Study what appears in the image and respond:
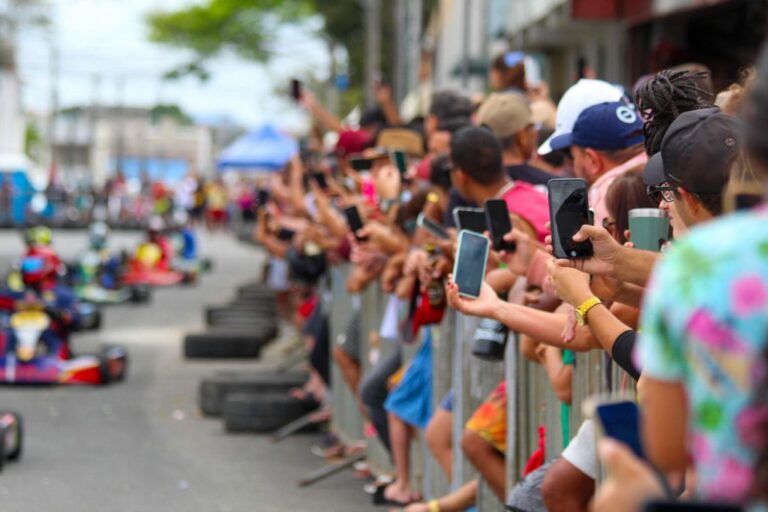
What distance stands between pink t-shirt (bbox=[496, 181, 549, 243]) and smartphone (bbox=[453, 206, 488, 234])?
25 centimetres

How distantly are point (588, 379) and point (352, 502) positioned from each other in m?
4.32

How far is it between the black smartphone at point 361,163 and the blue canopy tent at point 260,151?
18883 millimetres

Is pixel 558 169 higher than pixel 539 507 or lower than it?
higher

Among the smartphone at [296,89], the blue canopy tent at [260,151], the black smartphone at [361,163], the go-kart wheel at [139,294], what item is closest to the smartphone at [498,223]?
the black smartphone at [361,163]

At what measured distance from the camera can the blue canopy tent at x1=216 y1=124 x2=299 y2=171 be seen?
3186cm

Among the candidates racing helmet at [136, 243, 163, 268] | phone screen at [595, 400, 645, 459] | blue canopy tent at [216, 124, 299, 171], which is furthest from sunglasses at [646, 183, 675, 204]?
racing helmet at [136, 243, 163, 268]

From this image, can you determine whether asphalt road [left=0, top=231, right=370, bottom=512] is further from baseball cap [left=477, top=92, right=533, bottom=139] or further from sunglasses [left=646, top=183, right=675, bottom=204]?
sunglasses [left=646, top=183, right=675, bottom=204]

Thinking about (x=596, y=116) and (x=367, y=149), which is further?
(x=367, y=149)

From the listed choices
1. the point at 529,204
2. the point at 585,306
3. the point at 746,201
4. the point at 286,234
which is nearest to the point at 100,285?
the point at 286,234

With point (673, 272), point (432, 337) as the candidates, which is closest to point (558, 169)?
point (432, 337)

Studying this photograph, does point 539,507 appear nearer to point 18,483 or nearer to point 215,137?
point 18,483

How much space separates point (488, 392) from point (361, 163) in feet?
14.4

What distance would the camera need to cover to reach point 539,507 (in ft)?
20.0

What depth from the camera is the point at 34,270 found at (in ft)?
54.7
